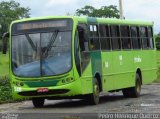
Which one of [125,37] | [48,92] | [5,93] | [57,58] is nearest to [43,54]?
[57,58]

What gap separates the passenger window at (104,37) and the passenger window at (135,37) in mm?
2959

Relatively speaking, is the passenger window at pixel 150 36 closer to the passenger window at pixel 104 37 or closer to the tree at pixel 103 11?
the passenger window at pixel 104 37

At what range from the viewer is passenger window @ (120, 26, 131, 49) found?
24.9 m

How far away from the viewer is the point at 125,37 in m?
25.1

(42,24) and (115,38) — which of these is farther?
(115,38)

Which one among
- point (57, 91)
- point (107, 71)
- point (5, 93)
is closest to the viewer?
point (57, 91)

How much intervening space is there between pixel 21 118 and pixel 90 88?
5.15m

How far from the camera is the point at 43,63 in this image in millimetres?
20078

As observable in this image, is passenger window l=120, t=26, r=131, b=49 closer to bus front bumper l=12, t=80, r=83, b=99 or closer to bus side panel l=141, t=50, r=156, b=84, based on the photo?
bus side panel l=141, t=50, r=156, b=84

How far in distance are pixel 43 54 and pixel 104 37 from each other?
3.44 meters

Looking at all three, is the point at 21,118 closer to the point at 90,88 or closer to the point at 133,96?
the point at 90,88

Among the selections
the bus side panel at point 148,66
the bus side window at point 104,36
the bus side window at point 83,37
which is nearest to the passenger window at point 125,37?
the bus side window at point 104,36

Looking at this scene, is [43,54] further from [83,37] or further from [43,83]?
[83,37]

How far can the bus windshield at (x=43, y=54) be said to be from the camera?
1994cm
